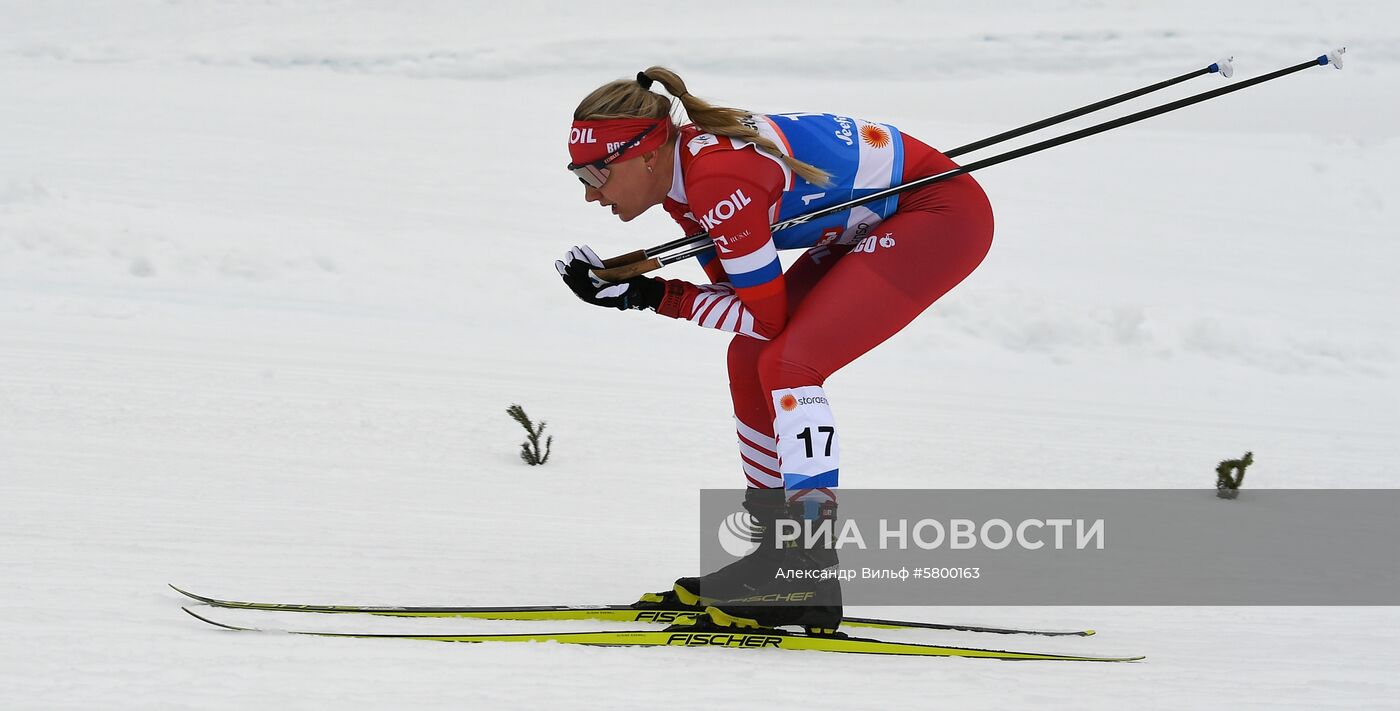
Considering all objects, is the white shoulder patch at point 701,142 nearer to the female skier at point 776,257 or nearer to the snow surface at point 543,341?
the female skier at point 776,257

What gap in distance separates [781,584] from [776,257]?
2.79 ft

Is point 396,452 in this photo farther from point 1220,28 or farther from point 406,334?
point 1220,28

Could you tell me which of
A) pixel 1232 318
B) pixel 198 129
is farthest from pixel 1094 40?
pixel 198 129


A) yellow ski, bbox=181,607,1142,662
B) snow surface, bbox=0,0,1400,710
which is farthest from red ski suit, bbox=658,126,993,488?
snow surface, bbox=0,0,1400,710

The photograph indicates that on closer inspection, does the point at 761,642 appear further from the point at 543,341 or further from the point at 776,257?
the point at 543,341

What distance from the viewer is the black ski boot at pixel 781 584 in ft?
10.3

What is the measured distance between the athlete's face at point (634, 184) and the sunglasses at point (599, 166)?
1 centimetres

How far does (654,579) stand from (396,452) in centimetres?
195

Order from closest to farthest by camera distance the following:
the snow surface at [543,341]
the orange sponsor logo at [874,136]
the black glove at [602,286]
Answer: the snow surface at [543,341] → the black glove at [602,286] → the orange sponsor logo at [874,136]

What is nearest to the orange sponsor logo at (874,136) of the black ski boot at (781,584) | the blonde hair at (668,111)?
the blonde hair at (668,111)

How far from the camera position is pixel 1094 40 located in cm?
1808

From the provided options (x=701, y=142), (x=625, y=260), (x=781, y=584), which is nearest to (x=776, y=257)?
(x=701, y=142)

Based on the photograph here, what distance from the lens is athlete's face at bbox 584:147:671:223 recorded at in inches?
125

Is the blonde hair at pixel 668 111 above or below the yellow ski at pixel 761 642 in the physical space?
above
